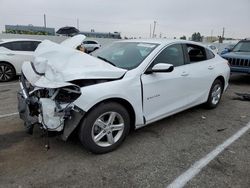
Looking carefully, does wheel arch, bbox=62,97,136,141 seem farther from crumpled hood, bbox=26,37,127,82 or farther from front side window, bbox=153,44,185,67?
front side window, bbox=153,44,185,67

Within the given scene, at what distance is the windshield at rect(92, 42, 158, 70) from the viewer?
396 centimetres

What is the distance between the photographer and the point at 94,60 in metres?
3.61

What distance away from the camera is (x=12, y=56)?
8836mm

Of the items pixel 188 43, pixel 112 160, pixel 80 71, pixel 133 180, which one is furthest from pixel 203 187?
pixel 188 43

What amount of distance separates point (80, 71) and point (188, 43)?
8.62ft

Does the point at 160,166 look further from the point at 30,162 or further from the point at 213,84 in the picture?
the point at 213,84

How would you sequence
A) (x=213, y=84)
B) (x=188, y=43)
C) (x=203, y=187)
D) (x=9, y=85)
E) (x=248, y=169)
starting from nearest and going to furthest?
(x=203, y=187), (x=248, y=169), (x=188, y=43), (x=213, y=84), (x=9, y=85)

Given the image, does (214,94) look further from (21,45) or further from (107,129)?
(21,45)

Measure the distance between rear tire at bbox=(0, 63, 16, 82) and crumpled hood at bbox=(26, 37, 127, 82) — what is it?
556 cm

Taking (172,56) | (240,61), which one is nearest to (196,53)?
(172,56)

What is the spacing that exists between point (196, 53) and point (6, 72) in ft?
21.7

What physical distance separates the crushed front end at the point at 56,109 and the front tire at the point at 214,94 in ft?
11.1

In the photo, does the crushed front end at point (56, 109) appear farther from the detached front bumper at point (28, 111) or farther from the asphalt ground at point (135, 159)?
the asphalt ground at point (135, 159)

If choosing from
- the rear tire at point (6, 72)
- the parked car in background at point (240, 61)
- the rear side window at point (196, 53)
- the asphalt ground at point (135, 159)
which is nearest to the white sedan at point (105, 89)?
the rear side window at point (196, 53)
